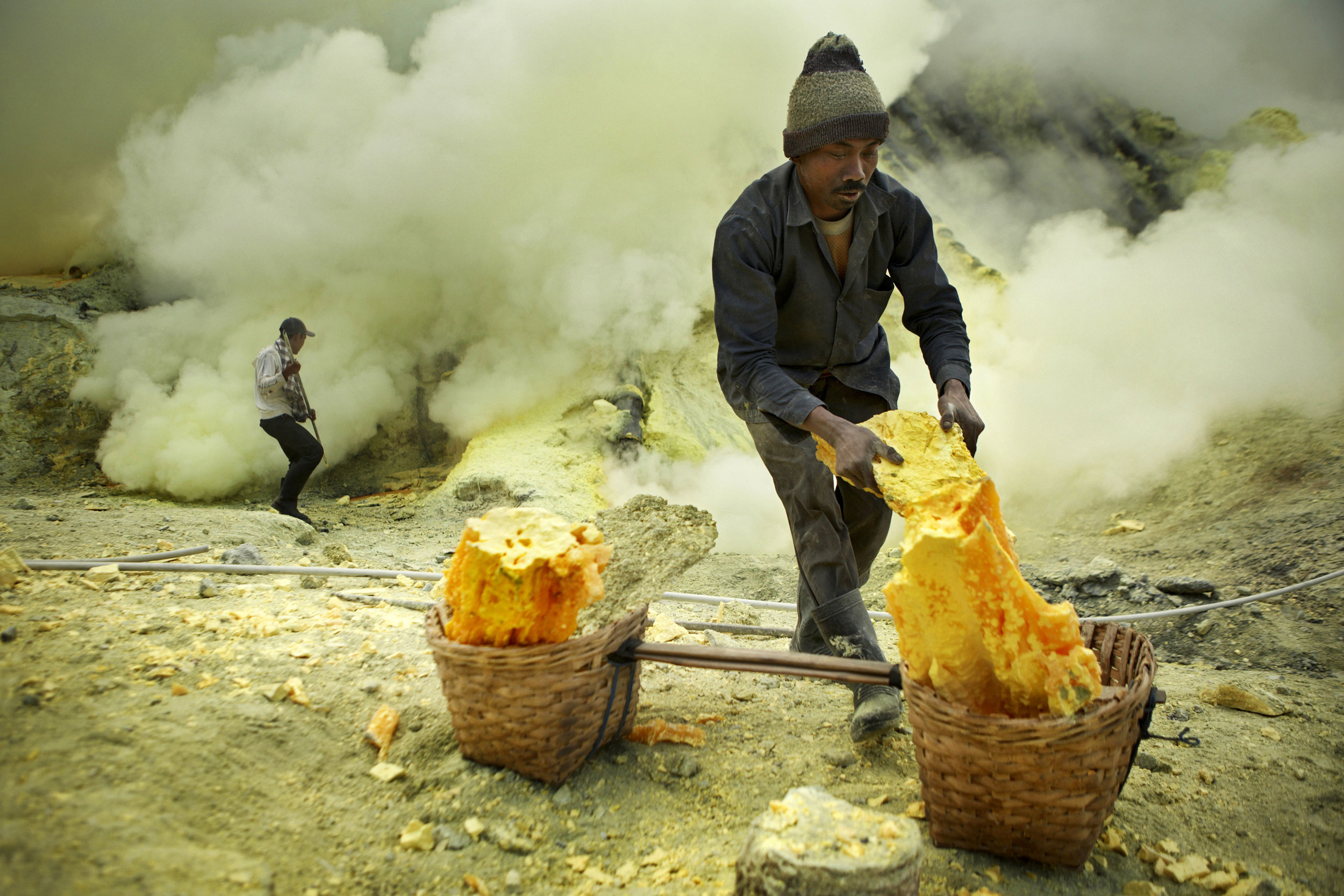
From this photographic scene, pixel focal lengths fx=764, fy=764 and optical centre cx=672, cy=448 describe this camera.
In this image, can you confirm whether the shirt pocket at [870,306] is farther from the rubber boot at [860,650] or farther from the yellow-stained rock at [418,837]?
the yellow-stained rock at [418,837]

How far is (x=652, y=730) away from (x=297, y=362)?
186 inches

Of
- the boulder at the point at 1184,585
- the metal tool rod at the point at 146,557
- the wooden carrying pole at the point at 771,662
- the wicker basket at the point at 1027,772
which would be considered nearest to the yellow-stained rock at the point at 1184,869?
the wicker basket at the point at 1027,772

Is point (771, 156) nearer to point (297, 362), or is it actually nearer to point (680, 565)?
point (297, 362)

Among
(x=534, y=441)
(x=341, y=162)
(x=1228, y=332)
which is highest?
(x=341, y=162)

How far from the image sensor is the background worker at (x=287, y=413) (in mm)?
5523

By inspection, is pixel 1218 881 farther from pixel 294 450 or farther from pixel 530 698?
pixel 294 450

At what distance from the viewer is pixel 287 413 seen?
5.60m

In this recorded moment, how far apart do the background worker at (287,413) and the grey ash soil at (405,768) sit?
260 centimetres

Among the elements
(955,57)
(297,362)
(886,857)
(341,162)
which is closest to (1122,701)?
(886,857)

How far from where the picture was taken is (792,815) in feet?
4.31

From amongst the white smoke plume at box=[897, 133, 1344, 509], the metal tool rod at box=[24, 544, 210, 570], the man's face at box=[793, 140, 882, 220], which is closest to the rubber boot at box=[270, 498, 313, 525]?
the metal tool rod at box=[24, 544, 210, 570]

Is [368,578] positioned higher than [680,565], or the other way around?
[680,565]

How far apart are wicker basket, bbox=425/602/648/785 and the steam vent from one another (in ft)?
0.04

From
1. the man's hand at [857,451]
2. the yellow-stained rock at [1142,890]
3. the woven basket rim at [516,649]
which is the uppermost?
the man's hand at [857,451]
